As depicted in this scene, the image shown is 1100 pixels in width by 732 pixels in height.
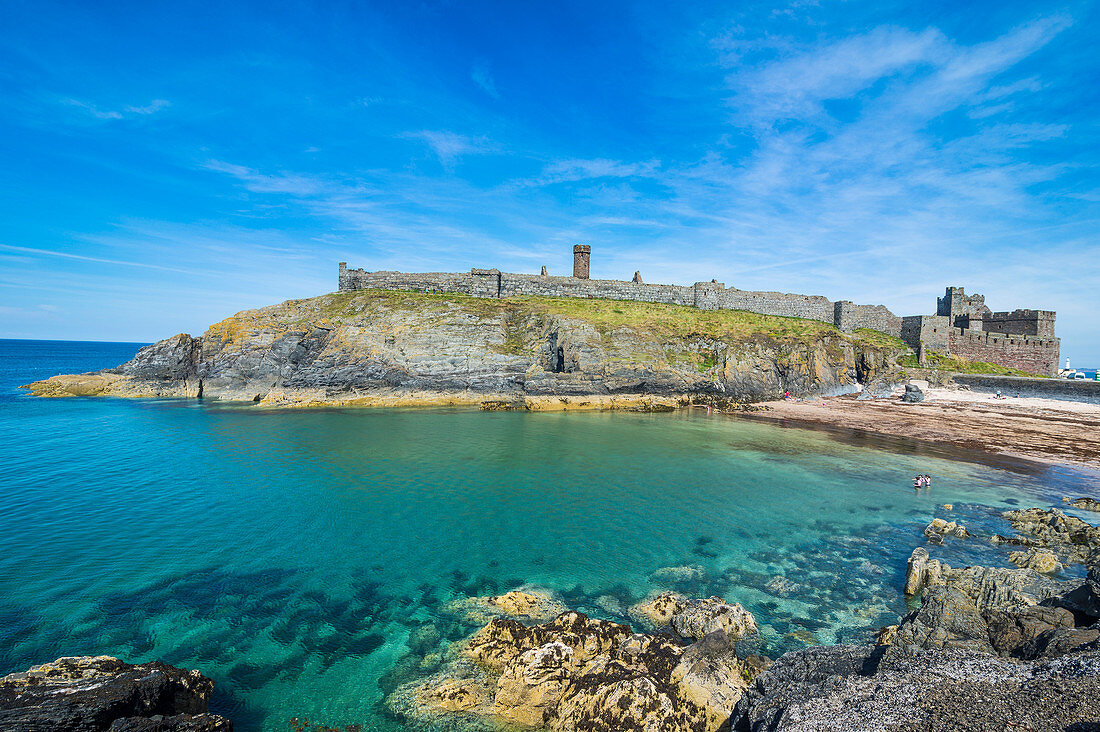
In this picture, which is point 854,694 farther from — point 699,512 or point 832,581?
point 699,512

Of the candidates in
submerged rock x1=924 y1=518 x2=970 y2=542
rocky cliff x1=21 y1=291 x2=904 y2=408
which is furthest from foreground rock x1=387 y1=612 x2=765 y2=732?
rocky cliff x1=21 y1=291 x2=904 y2=408

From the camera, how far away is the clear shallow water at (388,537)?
10117 millimetres

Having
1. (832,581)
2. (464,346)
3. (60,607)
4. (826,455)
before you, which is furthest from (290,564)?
(464,346)

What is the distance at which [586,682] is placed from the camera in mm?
8305

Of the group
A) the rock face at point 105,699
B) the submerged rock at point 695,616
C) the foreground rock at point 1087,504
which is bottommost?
the submerged rock at point 695,616

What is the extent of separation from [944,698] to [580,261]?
6306cm

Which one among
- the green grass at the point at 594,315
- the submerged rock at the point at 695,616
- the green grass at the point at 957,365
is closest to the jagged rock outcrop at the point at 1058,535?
the submerged rock at the point at 695,616

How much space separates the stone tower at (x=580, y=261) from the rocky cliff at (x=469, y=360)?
1136cm

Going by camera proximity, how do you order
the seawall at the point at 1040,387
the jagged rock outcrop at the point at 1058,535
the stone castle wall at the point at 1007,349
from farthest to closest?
the stone castle wall at the point at 1007,349
the seawall at the point at 1040,387
the jagged rock outcrop at the point at 1058,535

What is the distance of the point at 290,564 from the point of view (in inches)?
542

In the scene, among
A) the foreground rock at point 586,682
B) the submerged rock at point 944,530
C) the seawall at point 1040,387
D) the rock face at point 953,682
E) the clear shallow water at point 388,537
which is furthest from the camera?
the seawall at point 1040,387

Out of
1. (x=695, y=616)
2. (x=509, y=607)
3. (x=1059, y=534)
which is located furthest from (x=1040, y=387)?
(x=509, y=607)

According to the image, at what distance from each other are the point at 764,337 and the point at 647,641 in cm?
5278

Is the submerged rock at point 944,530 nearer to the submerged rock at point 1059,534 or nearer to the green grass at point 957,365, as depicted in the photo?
the submerged rock at point 1059,534
